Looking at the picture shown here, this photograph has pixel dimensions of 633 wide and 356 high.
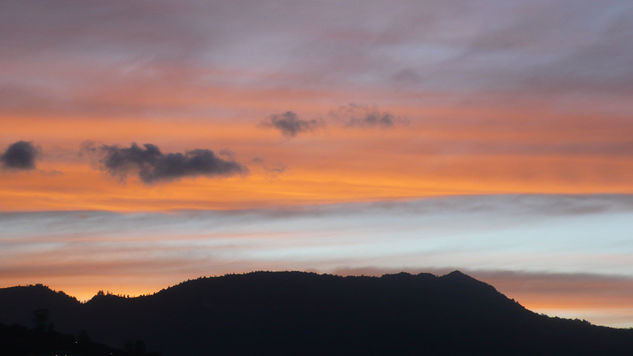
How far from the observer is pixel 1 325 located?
157 metres

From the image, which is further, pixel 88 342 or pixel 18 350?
pixel 88 342

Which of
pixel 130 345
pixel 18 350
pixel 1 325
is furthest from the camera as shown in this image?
pixel 1 325

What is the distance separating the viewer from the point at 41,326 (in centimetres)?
14950

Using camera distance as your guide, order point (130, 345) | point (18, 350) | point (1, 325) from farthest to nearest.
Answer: point (1, 325) < point (130, 345) < point (18, 350)

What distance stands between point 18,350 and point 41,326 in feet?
48.8

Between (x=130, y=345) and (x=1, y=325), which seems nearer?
(x=130, y=345)

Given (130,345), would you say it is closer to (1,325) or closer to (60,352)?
(60,352)

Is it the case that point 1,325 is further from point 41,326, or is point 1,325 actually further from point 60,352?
point 60,352

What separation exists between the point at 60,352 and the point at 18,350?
7.06 metres

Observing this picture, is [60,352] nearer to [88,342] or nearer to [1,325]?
[88,342]

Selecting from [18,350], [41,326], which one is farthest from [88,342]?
[18,350]

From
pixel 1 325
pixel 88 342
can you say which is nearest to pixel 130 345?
pixel 88 342

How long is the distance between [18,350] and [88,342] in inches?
810

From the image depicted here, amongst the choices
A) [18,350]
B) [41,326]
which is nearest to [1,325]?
[41,326]
